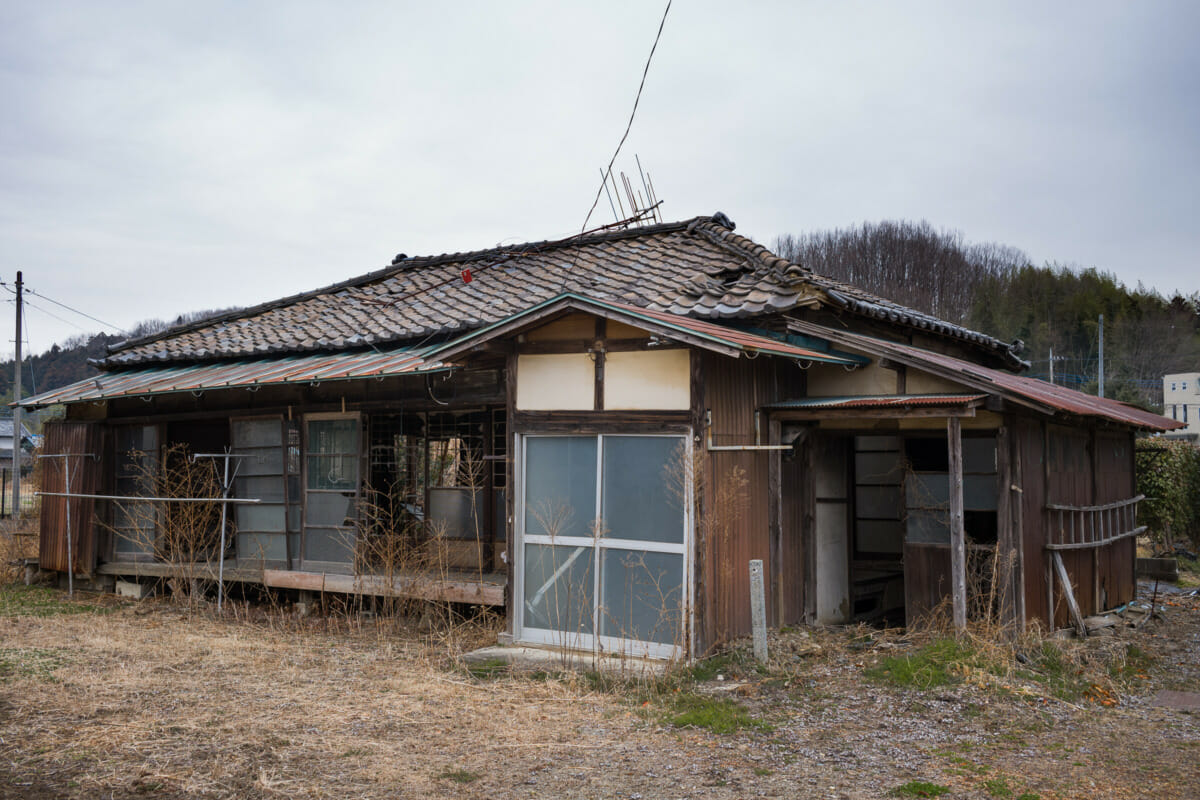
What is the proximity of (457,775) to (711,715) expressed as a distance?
186cm

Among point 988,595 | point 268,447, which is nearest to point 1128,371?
point 988,595

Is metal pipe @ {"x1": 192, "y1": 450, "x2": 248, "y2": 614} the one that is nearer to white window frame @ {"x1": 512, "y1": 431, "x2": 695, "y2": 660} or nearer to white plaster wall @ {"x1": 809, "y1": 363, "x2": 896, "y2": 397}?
white window frame @ {"x1": 512, "y1": 431, "x2": 695, "y2": 660}

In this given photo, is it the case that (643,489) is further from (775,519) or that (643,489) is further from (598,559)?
(775,519)

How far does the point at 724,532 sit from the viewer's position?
7.46m

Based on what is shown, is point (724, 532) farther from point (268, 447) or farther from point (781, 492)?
point (268, 447)

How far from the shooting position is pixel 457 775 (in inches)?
196


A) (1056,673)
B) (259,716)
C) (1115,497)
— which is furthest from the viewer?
(1115,497)

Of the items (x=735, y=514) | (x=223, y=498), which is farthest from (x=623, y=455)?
(x=223, y=498)

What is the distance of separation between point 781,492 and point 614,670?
2.32 metres

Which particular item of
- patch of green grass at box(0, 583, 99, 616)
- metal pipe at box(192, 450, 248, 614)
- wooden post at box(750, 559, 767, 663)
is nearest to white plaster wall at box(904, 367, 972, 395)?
wooden post at box(750, 559, 767, 663)

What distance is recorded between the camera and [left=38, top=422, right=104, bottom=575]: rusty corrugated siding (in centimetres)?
1234

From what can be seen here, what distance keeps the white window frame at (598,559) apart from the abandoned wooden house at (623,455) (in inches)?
1.0

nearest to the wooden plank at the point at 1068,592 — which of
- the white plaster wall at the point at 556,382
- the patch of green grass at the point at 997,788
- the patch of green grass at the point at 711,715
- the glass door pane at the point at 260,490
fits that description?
the patch of green grass at the point at 711,715

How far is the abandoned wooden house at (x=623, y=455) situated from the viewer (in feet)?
24.7
